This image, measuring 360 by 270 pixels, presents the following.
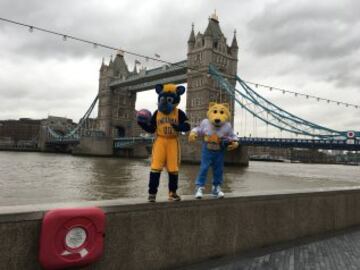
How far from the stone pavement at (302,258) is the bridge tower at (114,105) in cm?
8097

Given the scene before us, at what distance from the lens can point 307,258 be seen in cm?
412

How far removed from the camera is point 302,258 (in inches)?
162

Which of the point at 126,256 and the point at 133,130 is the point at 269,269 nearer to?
the point at 126,256

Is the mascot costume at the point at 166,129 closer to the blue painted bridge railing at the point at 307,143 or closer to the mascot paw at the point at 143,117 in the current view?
the mascot paw at the point at 143,117

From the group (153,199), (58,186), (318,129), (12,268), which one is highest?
(318,129)

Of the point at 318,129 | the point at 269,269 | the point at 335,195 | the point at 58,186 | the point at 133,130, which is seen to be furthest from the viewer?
the point at 133,130

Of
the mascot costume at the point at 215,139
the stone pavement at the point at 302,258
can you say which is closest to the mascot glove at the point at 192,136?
the mascot costume at the point at 215,139

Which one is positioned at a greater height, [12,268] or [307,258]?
[12,268]

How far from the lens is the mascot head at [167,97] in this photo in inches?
168

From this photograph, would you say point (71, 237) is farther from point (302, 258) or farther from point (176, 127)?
point (302, 258)

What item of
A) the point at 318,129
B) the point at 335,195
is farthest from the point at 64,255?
the point at 318,129

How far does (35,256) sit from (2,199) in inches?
431

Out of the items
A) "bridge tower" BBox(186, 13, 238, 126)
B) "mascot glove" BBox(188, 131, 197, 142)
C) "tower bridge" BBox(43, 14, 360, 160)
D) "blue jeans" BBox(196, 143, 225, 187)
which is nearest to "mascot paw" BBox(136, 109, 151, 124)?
"mascot glove" BBox(188, 131, 197, 142)

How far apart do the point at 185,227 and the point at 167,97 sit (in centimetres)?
144
